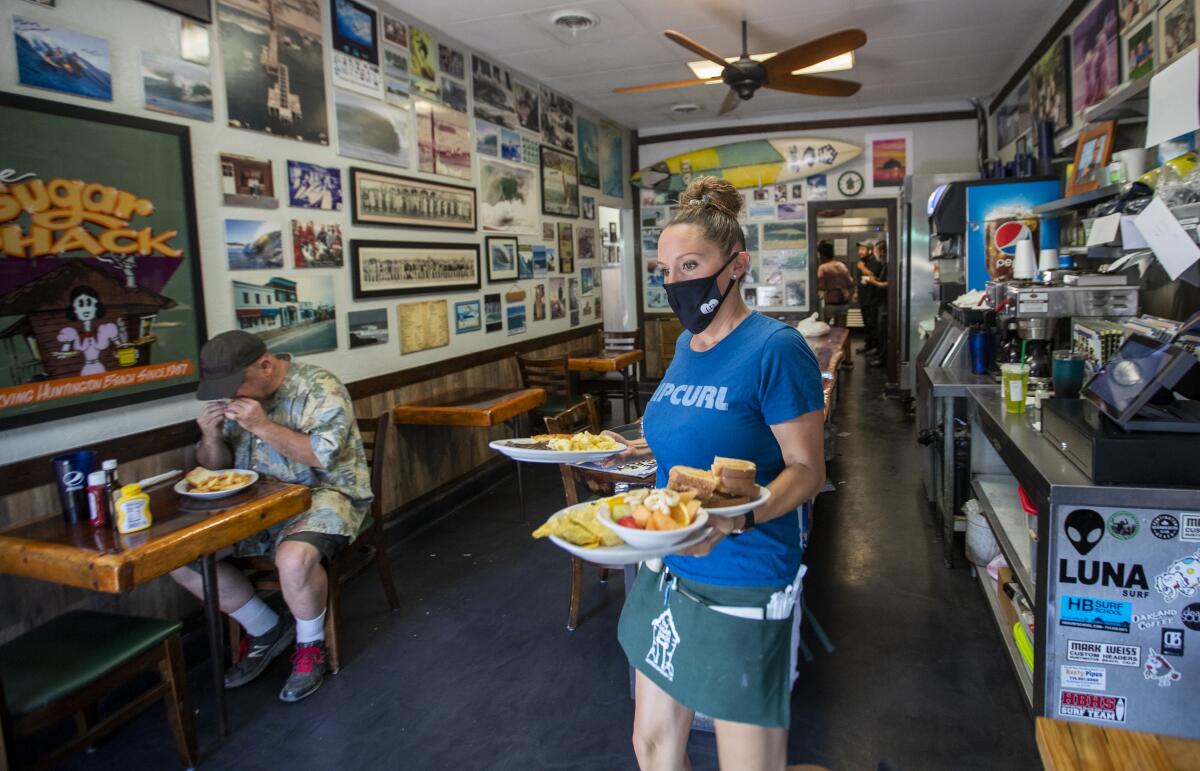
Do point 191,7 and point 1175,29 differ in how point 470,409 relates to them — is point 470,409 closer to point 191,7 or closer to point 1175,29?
point 191,7

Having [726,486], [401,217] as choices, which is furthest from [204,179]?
[726,486]

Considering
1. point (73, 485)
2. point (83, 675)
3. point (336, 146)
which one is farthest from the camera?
point (336, 146)

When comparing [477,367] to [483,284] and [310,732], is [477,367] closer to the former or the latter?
[483,284]

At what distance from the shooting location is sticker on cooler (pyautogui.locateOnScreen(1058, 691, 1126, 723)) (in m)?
2.25

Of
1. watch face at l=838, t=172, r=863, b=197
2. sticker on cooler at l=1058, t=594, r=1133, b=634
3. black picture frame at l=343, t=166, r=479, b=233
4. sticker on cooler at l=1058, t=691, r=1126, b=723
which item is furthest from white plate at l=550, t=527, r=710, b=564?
watch face at l=838, t=172, r=863, b=197

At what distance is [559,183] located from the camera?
7.49m

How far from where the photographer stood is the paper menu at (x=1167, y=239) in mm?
2521

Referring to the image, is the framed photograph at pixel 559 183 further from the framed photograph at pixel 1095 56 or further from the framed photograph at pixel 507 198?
the framed photograph at pixel 1095 56

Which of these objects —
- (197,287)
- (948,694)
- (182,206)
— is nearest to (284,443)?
Answer: (197,287)

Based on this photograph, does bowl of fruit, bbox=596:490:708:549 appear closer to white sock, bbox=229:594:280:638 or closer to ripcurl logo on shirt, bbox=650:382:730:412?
ripcurl logo on shirt, bbox=650:382:730:412

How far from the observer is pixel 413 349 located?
5195 mm

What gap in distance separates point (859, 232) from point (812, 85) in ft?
33.1

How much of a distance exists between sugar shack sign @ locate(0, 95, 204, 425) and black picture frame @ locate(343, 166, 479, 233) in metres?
1.20

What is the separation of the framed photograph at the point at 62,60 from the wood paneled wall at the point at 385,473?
1.49 m
